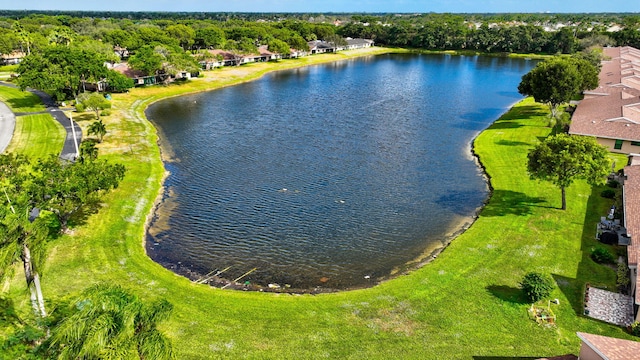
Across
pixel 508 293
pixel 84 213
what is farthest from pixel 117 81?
pixel 508 293

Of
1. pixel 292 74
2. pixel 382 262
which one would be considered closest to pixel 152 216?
pixel 382 262

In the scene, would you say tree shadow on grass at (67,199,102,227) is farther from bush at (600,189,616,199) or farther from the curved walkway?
→ bush at (600,189,616,199)

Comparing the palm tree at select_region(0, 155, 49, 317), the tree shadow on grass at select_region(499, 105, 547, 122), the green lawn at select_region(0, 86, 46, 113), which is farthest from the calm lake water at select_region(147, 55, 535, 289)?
the green lawn at select_region(0, 86, 46, 113)

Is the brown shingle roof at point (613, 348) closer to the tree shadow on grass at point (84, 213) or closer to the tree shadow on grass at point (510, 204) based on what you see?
the tree shadow on grass at point (510, 204)

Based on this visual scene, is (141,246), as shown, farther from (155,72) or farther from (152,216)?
(155,72)

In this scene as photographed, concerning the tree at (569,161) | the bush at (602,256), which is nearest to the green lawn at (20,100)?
the tree at (569,161)

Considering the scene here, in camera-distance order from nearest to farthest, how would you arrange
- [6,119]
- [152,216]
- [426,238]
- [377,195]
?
[426,238] → [152,216] → [377,195] → [6,119]

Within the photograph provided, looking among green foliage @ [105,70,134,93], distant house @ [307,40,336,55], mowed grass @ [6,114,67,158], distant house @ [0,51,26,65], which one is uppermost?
distant house @ [307,40,336,55]
